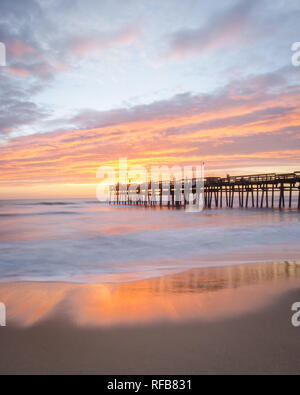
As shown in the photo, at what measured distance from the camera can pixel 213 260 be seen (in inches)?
305

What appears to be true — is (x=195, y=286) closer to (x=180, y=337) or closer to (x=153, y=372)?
(x=180, y=337)

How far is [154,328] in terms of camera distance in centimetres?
340

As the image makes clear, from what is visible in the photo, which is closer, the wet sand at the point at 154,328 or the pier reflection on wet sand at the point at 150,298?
the wet sand at the point at 154,328

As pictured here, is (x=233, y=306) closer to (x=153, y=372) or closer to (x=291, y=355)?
(x=291, y=355)

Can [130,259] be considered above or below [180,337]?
below

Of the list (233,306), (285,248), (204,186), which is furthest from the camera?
(204,186)

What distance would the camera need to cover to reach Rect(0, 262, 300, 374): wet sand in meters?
2.69

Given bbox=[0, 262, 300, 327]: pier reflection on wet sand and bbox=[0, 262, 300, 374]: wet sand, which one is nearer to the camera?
bbox=[0, 262, 300, 374]: wet sand

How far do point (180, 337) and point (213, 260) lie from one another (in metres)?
4.82

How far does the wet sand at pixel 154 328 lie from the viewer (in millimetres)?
2689

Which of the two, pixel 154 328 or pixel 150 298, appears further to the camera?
pixel 150 298
